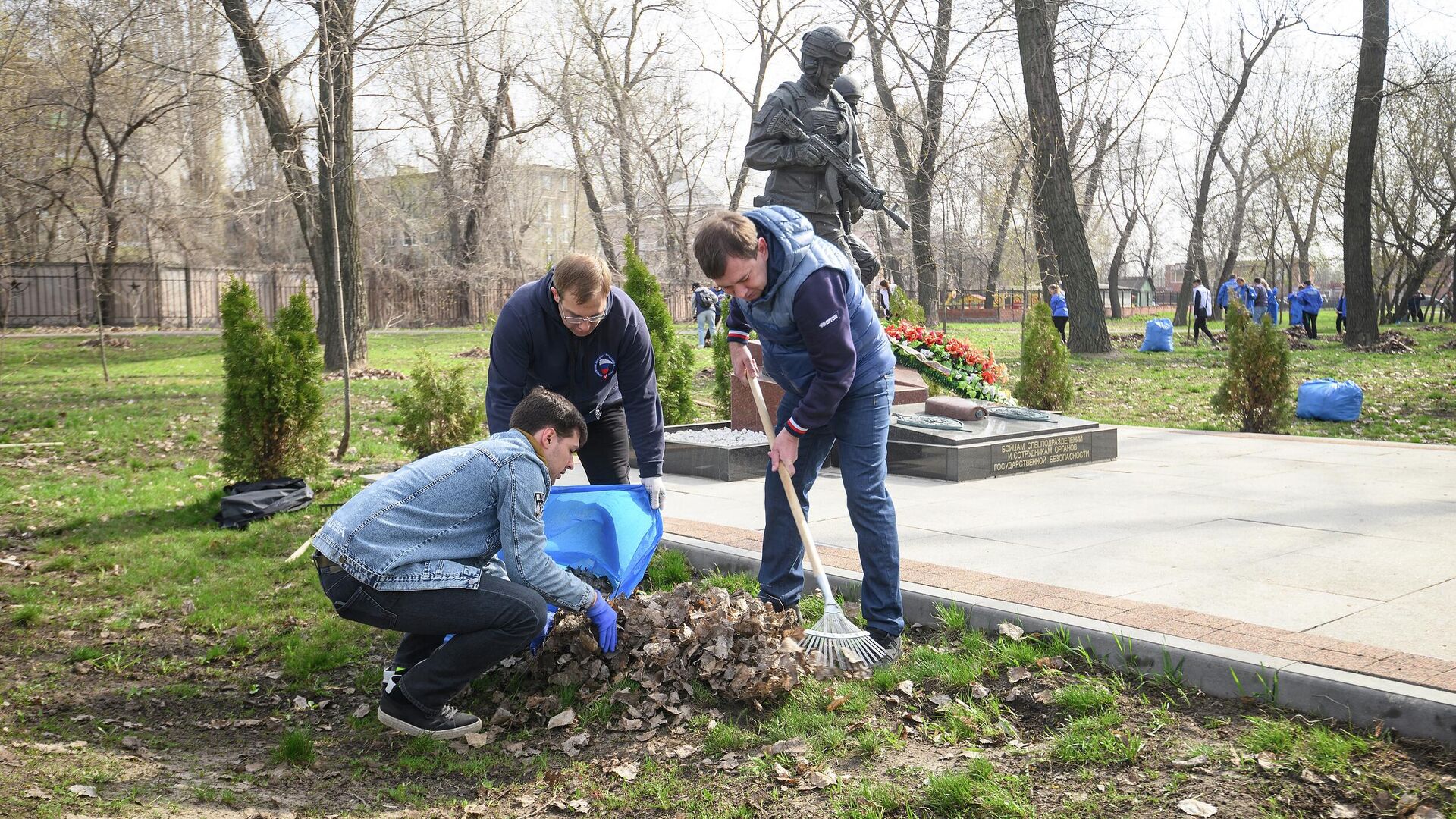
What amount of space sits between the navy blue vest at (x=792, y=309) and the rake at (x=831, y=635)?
0.83ft

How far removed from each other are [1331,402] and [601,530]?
10.3m

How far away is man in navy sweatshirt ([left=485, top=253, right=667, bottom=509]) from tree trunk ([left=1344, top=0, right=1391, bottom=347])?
63.8ft

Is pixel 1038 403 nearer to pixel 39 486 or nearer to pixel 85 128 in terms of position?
pixel 39 486

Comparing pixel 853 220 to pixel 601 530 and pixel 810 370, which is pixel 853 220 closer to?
pixel 810 370

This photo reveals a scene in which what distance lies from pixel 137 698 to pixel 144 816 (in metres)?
1.42

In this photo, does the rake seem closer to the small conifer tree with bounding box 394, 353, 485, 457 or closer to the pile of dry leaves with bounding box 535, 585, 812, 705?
the pile of dry leaves with bounding box 535, 585, 812, 705

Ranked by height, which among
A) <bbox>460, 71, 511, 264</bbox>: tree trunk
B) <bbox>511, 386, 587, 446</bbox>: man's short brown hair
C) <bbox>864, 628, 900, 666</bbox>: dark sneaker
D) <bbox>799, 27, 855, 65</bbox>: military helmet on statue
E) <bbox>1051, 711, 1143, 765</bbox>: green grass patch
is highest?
<bbox>460, 71, 511, 264</bbox>: tree trunk

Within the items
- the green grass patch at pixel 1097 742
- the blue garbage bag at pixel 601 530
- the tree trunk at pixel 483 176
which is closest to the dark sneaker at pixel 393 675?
the blue garbage bag at pixel 601 530

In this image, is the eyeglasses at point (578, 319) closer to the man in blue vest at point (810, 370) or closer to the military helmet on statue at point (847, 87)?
the man in blue vest at point (810, 370)

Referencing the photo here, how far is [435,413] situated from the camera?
9.25 m

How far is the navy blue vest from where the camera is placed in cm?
402

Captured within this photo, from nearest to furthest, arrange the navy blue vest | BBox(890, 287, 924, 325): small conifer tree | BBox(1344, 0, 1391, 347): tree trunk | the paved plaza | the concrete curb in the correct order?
the concrete curb, the navy blue vest, the paved plaza, BBox(890, 287, 924, 325): small conifer tree, BBox(1344, 0, 1391, 347): tree trunk

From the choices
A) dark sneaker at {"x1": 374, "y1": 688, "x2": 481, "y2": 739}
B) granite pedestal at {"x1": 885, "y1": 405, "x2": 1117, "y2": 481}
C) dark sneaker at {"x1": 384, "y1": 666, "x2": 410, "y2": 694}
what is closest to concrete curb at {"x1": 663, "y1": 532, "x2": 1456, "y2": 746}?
dark sneaker at {"x1": 374, "y1": 688, "x2": 481, "y2": 739}

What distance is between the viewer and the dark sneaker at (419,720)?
3.90m
